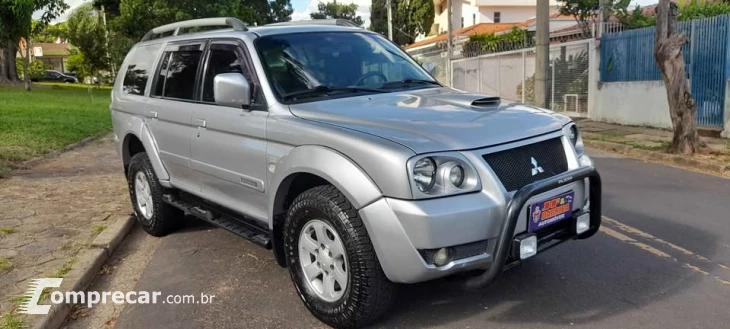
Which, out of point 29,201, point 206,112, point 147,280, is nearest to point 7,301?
point 147,280

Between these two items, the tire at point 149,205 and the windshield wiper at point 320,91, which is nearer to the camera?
the windshield wiper at point 320,91

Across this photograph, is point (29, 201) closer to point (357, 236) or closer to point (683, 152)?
point (357, 236)

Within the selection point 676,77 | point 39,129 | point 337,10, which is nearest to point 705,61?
point 676,77

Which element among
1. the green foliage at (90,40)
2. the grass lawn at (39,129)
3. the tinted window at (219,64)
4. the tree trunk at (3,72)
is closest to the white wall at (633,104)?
the tinted window at (219,64)

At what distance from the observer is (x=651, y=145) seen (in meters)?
10.9

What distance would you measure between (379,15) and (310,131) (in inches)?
2420

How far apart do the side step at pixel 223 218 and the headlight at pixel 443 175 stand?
1446 millimetres

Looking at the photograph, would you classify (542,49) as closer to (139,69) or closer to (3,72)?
(139,69)

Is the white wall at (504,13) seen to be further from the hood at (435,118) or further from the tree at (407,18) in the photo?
the hood at (435,118)

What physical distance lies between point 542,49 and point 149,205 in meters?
10.6

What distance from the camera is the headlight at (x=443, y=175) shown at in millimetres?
3174

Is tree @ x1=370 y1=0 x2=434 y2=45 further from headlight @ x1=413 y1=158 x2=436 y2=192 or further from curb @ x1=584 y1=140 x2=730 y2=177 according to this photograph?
headlight @ x1=413 y1=158 x2=436 y2=192

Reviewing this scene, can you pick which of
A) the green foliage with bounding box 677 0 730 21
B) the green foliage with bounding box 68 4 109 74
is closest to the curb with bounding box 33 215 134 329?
the green foliage with bounding box 677 0 730 21

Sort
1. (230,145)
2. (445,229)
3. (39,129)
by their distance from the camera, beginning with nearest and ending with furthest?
1. (445,229)
2. (230,145)
3. (39,129)
